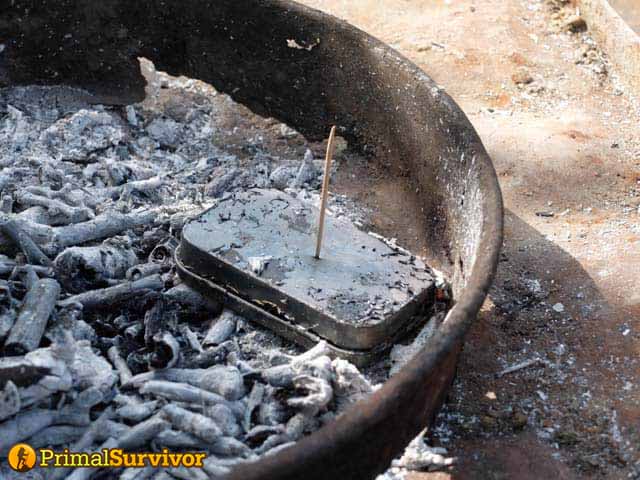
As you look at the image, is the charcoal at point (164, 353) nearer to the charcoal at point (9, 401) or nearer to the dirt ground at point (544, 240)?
the charcoal at point (9, 401)

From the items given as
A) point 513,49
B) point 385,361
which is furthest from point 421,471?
point 513,49

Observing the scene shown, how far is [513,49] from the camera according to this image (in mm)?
6395

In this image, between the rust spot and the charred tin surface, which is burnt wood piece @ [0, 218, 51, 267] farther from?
the rust spot

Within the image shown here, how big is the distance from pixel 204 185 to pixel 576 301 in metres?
2.17

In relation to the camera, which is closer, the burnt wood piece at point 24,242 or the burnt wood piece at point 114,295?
the burnt wood piece at point 114,295

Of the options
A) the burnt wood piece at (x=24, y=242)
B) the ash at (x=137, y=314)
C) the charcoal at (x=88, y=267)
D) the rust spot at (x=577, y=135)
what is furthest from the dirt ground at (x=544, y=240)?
the burnt wood piece at (x=24, y=242)

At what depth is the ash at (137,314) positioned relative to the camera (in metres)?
3.23

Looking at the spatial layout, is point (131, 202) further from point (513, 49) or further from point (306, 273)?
point (513, 49)

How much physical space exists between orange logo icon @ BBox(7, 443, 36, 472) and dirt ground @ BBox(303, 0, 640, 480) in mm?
1523

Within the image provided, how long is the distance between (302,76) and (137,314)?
2.13 m

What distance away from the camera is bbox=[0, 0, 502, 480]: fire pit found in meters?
4.17

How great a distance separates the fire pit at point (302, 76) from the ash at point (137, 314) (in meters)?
0.31

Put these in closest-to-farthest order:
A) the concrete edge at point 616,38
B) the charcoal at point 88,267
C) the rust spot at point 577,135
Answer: the charcoal at point 88,267, the rust spot at point 577,135, the concrete edge at point 616,38

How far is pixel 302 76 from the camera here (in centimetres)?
534
